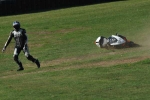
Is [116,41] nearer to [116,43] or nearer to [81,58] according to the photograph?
[116,43]

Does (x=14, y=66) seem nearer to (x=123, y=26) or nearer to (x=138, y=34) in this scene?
(x=138, y=34)

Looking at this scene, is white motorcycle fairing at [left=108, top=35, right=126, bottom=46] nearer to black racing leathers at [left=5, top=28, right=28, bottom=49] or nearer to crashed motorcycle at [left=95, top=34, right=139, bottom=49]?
crashed motorcycle at [left=95, top=34, right=139, bottom=49]

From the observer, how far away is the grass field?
19.7 metres

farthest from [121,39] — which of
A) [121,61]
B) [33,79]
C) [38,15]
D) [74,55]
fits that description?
[38,15]

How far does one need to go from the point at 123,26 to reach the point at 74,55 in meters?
10.8

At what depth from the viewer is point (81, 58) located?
28.3 m

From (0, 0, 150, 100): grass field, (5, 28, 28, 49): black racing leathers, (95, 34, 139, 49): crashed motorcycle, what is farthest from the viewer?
(95, 34, 139, 49): crashed motorcycle

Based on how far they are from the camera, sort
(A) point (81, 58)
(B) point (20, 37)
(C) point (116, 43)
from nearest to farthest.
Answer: (B) point (20, 37)
(A) point (81, 58)
(C) point (116, 43)

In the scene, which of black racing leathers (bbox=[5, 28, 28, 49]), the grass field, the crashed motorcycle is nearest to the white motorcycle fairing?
the crashed motorcycle

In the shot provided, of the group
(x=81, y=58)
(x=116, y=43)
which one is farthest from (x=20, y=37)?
(x=116, y=43)

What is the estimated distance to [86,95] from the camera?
61.7 feet

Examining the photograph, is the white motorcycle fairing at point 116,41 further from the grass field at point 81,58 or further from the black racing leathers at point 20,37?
the black racing leathers at point 20,37

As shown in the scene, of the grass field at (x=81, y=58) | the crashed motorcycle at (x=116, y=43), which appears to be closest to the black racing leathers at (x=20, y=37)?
the grass field at (x=81, y=58)

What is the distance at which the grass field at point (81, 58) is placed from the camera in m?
19.7
